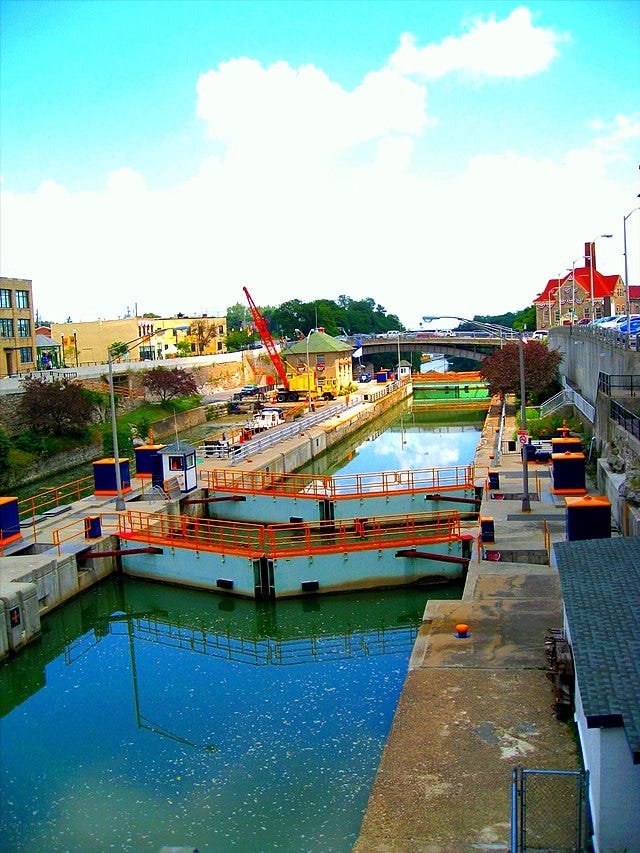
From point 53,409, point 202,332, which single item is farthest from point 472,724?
point 202,332

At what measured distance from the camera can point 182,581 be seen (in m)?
26.4

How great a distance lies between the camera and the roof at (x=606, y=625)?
944cm

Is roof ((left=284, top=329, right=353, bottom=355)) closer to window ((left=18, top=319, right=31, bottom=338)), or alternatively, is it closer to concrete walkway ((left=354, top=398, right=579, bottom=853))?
window ((left=18, top=319, right=31, bottom=338))

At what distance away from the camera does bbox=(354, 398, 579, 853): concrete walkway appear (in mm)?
11055

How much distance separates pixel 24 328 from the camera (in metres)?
67.0

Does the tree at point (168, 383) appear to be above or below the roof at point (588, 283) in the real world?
below

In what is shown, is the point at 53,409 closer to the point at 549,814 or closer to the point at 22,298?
the point at 22,298

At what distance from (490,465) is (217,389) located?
183 feet

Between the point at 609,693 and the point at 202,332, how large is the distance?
364 ft

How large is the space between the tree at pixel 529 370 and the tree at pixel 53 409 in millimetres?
28272

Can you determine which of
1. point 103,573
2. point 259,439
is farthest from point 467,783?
point 259,439

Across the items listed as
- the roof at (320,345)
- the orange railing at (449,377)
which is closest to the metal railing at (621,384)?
the roof at (320,345)

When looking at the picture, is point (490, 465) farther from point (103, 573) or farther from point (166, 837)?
point (166, 837)

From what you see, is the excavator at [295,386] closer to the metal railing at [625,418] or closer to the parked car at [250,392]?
the parked car at [250,392]
